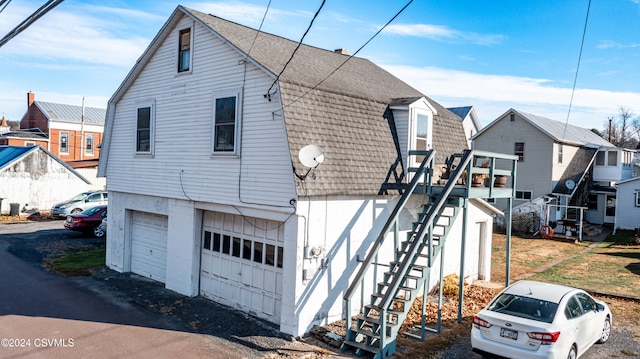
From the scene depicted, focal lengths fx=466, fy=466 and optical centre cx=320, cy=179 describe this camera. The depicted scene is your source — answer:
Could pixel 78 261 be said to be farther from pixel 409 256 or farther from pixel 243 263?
pixel 409 256

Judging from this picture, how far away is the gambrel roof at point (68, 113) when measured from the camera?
48.3 metres

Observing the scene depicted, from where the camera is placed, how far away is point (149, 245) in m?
16.0

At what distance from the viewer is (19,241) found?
71.6 feet

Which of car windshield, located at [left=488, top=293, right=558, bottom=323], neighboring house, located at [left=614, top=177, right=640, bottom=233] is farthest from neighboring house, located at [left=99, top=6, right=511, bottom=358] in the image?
neighboring house, located at [left=614, top=177, right=640, bottom=233]

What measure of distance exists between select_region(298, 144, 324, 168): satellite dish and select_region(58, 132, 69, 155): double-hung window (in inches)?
1839

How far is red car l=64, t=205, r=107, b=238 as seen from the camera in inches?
908

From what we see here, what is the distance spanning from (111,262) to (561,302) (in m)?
14.6

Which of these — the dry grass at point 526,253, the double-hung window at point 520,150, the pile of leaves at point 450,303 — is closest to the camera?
the pile of leaves at point 450,303

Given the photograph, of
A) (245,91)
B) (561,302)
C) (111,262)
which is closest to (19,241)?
(111,262)

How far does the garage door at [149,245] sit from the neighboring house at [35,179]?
1972cm

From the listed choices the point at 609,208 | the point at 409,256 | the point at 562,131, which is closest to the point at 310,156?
the point at 409,256

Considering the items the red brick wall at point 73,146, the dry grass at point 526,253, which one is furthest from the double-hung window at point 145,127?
the red brick wall at point 73,146

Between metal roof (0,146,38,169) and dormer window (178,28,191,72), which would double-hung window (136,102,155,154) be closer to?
dormer window (178,28,191,72)

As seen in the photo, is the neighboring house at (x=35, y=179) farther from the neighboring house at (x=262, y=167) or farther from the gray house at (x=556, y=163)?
the gray house at (x=556, y=163)
